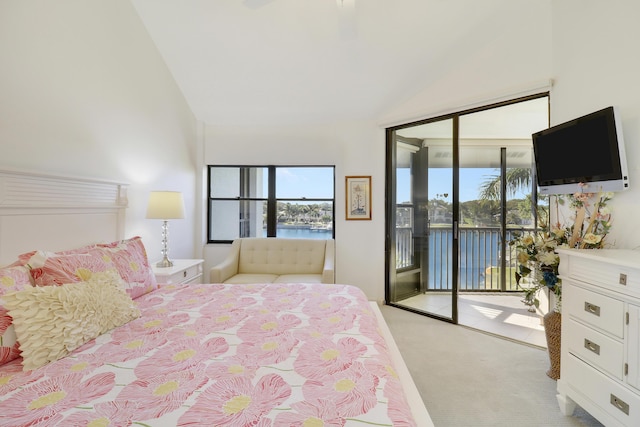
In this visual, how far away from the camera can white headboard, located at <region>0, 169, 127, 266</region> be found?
168 centimetres

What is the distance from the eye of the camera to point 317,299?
6.27ft

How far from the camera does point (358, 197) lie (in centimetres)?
395

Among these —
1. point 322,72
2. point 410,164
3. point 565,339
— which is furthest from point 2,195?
point 410,164

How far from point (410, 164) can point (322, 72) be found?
152cm

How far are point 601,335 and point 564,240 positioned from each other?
700 millimetres

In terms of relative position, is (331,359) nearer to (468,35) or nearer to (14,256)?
(14,256)

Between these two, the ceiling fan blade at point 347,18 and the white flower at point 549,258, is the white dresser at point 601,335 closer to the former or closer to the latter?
the white flower at point 549,258

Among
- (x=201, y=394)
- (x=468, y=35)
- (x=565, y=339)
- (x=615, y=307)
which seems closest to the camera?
(x=201, y=394)

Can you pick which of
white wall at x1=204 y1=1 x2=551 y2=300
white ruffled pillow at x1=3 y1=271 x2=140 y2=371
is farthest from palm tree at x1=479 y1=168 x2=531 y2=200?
white ruffled pillow at x1=3 y1=271 x2=140 y2=371

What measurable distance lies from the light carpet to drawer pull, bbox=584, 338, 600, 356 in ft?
1.61

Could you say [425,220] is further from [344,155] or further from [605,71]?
[605,71]

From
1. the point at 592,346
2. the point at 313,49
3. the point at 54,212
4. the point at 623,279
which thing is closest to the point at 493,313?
the point at 592,346

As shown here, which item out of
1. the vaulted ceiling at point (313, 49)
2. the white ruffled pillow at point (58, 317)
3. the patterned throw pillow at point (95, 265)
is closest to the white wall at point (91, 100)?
the vaulted ceiling at point (313, 49)

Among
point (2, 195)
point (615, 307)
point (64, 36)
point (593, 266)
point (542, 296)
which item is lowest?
point (542, 296)
